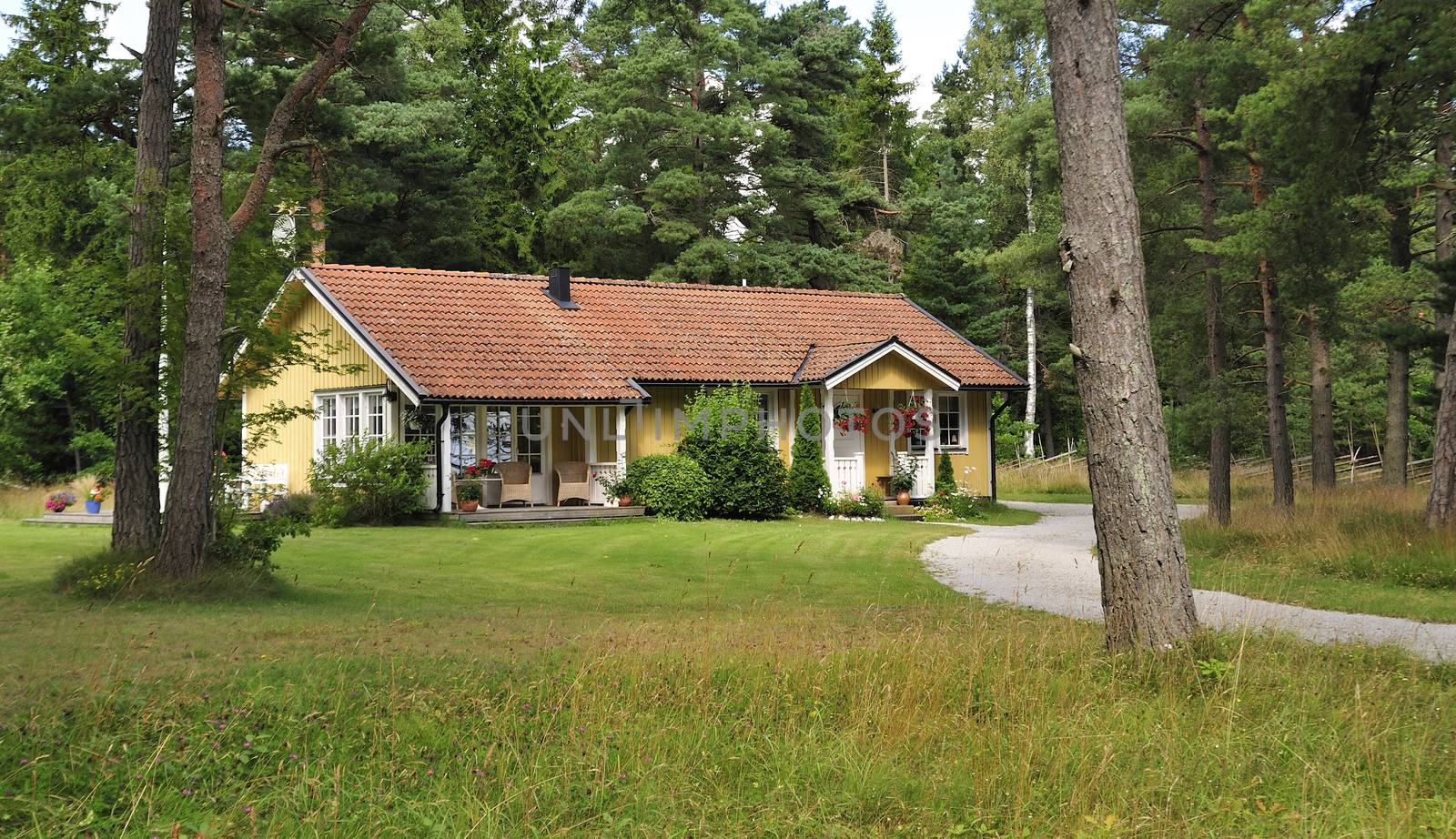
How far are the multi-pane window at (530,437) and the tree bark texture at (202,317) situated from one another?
38.0 ft

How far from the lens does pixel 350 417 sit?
912 inches

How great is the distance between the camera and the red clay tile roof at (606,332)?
2227cm

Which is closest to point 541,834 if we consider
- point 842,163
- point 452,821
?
point 452,821

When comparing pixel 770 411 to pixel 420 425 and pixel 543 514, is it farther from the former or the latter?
pixel 420 425

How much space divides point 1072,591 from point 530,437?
43.5 ft

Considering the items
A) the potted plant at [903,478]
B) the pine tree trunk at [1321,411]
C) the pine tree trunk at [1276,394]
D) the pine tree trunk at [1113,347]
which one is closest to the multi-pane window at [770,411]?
the potted plant at [903,478]

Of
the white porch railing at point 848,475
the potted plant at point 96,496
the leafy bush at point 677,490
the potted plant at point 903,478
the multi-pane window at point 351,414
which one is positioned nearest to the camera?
the potted plant at point 96,496

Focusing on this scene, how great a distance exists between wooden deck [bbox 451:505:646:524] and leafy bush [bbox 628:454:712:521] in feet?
1.31

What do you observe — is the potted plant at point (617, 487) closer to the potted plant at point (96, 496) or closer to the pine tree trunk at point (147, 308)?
the potted plant at point (96, 496)

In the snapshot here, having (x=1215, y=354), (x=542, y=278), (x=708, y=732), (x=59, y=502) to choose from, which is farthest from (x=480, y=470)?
(x=708, y=732)

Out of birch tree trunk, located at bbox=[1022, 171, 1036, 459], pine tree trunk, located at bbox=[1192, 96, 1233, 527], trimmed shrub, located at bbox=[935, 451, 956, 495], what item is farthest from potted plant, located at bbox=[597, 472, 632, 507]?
birch tree trunk, located at bbox=[1022, 171, 1036, 459]

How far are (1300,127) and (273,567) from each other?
14245mm

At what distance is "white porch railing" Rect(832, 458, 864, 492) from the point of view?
987 inches

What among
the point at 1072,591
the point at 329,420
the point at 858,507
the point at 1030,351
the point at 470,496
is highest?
the point at 1030,351
